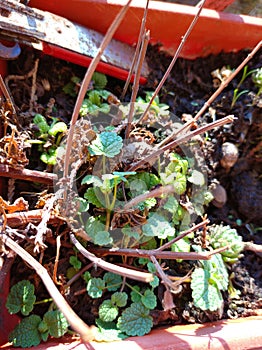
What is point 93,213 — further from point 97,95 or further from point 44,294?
point 97,95

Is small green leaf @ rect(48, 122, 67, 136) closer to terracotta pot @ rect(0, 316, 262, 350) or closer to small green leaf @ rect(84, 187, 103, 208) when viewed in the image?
small green leaf @ rect(84, 187, 103, 208)

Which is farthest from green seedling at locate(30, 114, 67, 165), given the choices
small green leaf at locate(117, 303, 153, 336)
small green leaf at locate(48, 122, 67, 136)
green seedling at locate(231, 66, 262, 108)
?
green seedling at locate(231, 66, 262, 108)

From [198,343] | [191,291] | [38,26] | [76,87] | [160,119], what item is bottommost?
[198,343]

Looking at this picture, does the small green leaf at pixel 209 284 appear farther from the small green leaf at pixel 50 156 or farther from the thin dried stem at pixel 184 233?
the small green leaf at pixel 50 156

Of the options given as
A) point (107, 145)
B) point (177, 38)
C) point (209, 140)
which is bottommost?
point (107, 145)

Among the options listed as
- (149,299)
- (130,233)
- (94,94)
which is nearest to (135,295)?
(149,299)

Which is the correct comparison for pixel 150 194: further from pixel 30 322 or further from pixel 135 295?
pixel 30 322

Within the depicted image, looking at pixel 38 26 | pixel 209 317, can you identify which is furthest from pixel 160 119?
pixel 209 317
